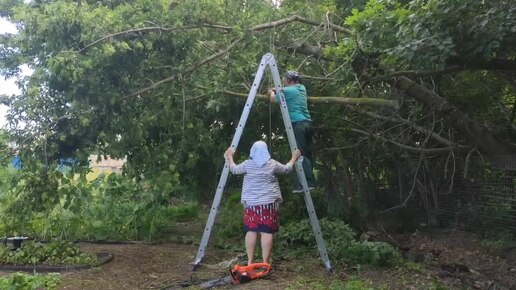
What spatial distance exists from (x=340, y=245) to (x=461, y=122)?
240 cm

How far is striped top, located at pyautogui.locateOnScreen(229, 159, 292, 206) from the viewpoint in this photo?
705 centimetres

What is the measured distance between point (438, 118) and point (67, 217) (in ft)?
19.8

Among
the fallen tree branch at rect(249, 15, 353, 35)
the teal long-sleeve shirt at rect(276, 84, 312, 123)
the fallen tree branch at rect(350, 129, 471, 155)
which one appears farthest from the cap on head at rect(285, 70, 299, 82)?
the fallen tree branch at rect(350, 129, 471, 155)

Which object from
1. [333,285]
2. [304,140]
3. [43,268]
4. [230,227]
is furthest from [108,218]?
[333,285]

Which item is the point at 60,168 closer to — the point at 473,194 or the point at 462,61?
the point at 462,61

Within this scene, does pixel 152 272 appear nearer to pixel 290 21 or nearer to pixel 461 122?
pixel 290 21

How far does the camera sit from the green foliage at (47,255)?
8.04 m

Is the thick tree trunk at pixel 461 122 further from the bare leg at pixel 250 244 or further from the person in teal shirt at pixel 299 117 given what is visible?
the bare leg at pixel 250 244

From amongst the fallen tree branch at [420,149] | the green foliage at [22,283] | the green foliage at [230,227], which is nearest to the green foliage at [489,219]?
the fallen tree branch at [420,149]

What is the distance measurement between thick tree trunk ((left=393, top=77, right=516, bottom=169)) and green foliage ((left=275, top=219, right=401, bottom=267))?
198 cm

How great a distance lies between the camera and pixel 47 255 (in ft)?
27.0

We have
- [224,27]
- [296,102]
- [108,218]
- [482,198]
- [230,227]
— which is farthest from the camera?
[482,198]

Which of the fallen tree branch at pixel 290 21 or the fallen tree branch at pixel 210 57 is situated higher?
the fallen tree branch at pixel 290 21

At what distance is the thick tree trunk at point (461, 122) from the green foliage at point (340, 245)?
1.98 metres
